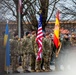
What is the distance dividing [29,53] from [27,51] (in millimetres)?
155

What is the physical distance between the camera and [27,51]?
1750 cm

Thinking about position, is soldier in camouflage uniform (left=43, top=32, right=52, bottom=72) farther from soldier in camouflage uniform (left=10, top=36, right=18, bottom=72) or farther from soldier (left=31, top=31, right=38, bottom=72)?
soldier in camouflage uniform (left=10, top=36, right=18, bottom=72)

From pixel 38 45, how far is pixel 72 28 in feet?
97.6

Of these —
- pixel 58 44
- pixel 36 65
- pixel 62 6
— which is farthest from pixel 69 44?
pixel 62 6

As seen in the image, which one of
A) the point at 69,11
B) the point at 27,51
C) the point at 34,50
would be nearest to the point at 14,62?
the point at 27,51

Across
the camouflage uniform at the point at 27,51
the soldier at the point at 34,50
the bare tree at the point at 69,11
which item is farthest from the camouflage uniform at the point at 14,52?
the bare tree at the point at 69,11

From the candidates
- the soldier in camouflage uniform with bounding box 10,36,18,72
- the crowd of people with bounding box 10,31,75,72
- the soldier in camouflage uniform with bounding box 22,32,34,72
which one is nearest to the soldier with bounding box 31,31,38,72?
the crowd of people with bounding box 10,31,75,72

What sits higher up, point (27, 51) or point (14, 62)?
point (27, 51)

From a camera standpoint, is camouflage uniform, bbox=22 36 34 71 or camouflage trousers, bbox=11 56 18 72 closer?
camouflage uniform, bbox=22 36 34 71

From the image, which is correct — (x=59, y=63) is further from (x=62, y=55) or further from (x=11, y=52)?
(x=11, y=52)

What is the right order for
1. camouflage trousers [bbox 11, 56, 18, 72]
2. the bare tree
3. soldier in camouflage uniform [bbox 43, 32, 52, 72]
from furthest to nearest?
1. the bare tree
2. soldier in camouflage uniform [bbox 43, 32, 52, 72]
3. camouflage trousers [bbox 11, 56, 18, 72]

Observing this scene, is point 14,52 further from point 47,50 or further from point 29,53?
point 47,50

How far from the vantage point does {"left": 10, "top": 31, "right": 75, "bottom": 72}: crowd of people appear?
17.3 m

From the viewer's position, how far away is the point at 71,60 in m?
18.3
